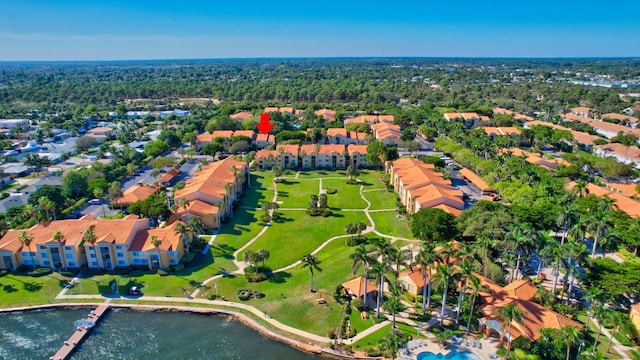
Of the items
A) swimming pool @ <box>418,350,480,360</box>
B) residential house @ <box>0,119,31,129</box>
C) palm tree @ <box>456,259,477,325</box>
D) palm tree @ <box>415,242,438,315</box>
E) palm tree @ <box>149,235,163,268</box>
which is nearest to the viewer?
swimming pool @ <box>418,350,480,360</box>

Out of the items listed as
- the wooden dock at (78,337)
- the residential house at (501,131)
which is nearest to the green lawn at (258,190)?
the wooden dock at (78,337)

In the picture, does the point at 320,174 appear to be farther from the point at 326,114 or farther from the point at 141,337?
the point at 326,114

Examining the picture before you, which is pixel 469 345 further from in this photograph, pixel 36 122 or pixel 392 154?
pixel 36 122

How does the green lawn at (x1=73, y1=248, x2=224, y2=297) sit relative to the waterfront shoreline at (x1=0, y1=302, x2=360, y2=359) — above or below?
above

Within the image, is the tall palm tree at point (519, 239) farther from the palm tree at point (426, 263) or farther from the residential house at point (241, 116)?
the residential house at point (241, 116)

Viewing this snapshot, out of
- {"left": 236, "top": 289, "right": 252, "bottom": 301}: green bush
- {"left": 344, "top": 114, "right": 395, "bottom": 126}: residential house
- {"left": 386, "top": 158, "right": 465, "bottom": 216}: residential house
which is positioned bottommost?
{"left": 236, "top": 289, "right": 252, "bottom": 301}: green bush

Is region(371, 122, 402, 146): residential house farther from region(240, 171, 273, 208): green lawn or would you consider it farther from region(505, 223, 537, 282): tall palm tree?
region(505, 223, 537, 282): tall palm tree

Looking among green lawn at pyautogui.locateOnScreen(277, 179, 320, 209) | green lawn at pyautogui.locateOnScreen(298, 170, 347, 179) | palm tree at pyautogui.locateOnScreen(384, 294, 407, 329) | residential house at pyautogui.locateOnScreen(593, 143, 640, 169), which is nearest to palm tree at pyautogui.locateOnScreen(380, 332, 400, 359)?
palm tree at pyautogui.locateOnScreen(384, 294, 407, 329)

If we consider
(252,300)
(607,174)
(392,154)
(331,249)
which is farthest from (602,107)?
(252,300)
